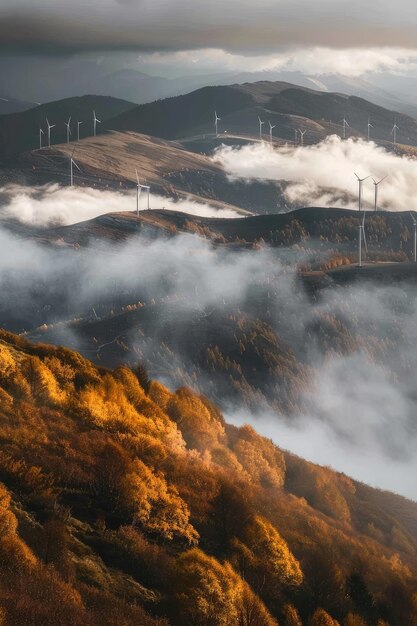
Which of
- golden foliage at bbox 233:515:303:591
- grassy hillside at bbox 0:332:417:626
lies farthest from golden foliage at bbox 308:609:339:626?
golden foliage at bbox 233:515:303:591

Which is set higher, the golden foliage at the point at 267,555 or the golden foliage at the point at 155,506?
the golden foliage at the point at 155,506

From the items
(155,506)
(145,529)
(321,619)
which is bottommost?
(321,619)

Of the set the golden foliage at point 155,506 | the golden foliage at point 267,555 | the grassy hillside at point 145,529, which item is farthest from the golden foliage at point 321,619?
the golden foliage at point 155,506

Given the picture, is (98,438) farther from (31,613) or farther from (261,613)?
(31,613)

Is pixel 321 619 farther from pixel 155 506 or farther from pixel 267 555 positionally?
pixel 155 506

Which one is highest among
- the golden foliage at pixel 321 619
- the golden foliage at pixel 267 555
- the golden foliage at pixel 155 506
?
the golden foliage at pixel 155 506

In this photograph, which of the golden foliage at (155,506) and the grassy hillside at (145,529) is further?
the golden foliage at (155,506)

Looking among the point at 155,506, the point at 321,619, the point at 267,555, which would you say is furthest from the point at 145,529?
the point at 321,619

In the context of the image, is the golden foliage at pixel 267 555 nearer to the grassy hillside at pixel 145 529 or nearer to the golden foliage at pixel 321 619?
the grassy hillside at pixel 145 529

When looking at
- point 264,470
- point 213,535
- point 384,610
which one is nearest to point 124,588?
point 213,535
